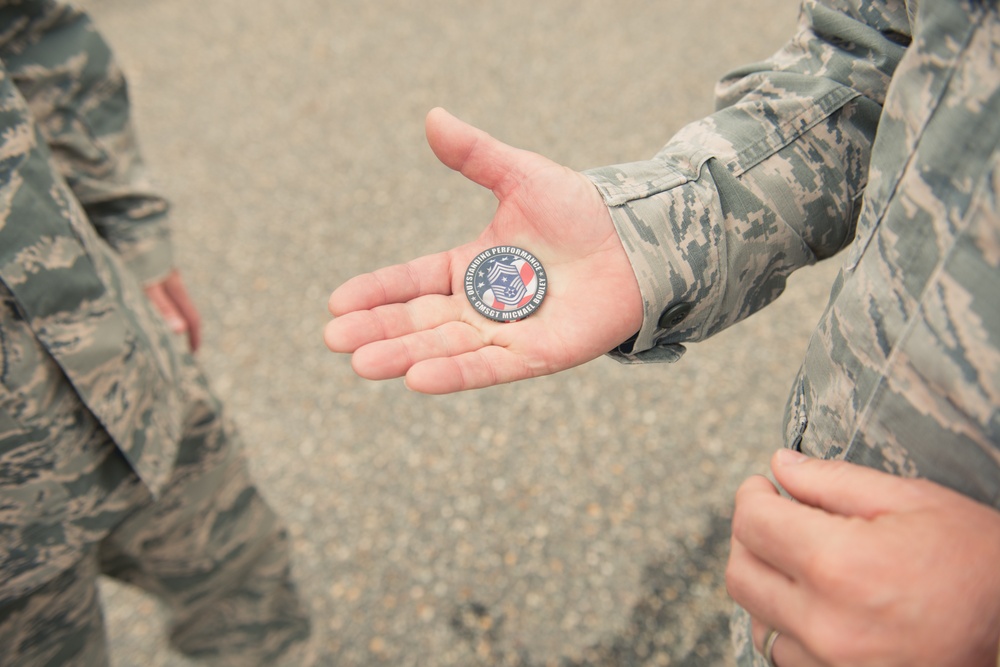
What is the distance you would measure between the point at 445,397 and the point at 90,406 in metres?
1.89

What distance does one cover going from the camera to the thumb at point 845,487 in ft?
2.87

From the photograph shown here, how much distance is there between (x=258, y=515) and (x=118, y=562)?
391 mm

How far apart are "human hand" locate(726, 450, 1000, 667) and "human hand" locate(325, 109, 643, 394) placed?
0.58 metres

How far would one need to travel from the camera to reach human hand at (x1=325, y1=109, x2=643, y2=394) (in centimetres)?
140

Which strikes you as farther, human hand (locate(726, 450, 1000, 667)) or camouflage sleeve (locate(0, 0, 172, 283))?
camouflage sleeve (locate(0, 0, 172, 283))

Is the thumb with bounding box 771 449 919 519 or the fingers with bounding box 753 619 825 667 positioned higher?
the thumb with bounding box 771 449 919 519

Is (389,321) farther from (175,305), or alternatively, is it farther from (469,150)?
(175,305)

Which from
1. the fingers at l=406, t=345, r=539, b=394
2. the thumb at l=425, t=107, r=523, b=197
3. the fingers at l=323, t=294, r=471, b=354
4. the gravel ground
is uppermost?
the thumb at l=425, t=107, r=523, b=197

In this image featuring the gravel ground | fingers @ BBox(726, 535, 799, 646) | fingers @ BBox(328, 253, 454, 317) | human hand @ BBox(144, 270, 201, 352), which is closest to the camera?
fingers @ BBox(726, 535, 799, 646)

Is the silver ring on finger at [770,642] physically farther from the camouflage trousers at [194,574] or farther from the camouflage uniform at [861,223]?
the camouflage trousers at [194,574]

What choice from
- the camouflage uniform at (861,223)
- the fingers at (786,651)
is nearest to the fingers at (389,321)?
the camouflage uniform at (861,223)

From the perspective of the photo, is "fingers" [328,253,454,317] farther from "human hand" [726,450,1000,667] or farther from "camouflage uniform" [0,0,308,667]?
"human hand" [726,450,1000,667]

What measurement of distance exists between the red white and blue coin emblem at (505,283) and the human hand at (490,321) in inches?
0.8

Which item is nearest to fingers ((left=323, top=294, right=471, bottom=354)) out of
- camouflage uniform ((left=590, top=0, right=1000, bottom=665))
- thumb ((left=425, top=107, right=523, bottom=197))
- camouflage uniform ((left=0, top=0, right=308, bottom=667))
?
thumb ((left=425, top=107, right=523, bottom=197))
